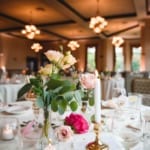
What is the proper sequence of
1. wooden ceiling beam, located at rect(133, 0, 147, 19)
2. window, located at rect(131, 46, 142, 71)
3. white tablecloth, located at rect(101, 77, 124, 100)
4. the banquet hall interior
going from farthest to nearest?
window, located at rect(131, 46, 142, 71) → white tablecloth, located at rect(101, 77, 124, 100) → wooden ceiling beam, located at rect(133, 0, 147, 19) → the banquet hall interior

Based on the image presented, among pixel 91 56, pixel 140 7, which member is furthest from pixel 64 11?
pixel 91 56

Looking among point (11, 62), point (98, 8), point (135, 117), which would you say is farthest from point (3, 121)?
point (11, 62)

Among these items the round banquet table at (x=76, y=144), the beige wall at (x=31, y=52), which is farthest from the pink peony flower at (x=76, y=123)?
the beige wall at (x=31, y=52)

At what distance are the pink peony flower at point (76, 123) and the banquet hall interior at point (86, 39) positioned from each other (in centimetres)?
37

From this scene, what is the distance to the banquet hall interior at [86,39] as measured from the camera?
6.55 m

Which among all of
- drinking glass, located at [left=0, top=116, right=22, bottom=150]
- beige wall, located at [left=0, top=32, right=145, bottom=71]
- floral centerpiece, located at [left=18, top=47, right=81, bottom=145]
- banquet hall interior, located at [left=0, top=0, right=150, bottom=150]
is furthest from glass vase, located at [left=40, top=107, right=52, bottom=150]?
beige wall, located at [left=0, top=32, right=145, bottom=71]

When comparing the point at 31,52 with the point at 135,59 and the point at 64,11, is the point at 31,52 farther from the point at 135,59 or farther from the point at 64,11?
the point at 64,11

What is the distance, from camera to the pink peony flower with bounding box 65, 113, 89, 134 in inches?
47.9

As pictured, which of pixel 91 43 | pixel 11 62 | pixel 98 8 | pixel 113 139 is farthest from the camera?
pixel 91 43

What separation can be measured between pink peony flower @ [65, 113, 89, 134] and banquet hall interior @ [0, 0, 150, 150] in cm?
37

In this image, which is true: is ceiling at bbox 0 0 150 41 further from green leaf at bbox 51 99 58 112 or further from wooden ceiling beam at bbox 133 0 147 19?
green leaf at bbox 51 99 58 112

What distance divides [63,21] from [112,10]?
2.63 metres

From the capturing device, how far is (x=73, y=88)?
3.35ft

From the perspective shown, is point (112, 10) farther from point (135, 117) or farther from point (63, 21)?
point (135, 117)
